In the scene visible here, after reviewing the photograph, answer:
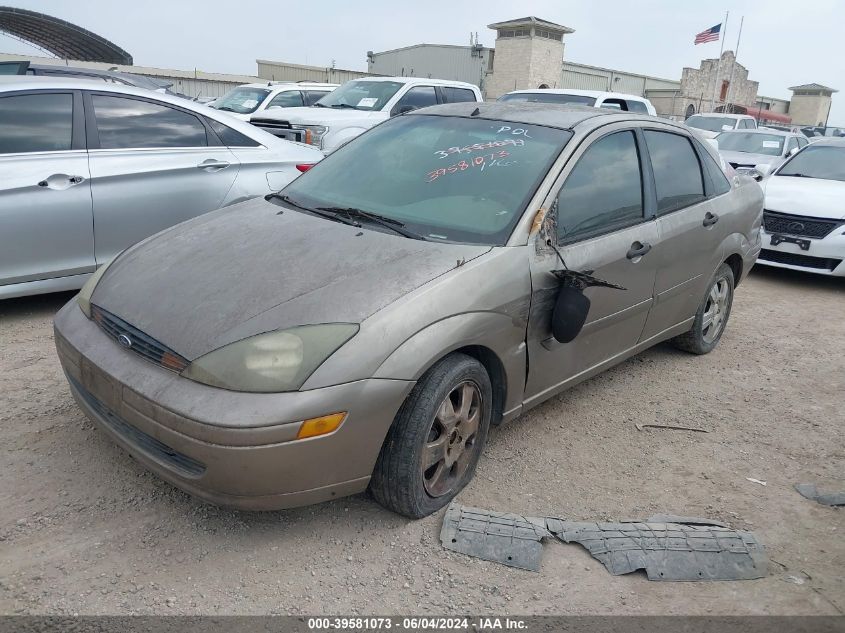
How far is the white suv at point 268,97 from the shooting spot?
43.3 ft

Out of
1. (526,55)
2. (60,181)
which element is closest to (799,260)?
(60,181)

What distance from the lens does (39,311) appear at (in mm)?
5156

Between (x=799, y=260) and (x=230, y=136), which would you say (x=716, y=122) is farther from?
(x=230, y=136)

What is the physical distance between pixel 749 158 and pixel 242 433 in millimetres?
12999

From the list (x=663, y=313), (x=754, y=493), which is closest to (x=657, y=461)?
(x=754, y=493)

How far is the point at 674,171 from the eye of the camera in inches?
177

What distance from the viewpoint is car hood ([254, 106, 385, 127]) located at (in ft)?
31.5

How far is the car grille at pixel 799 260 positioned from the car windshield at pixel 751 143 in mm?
6719

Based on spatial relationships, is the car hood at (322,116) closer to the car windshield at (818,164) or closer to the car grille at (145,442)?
the car windshield at (818,164)

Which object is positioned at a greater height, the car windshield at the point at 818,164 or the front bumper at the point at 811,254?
the car windshield at the point at 818,164

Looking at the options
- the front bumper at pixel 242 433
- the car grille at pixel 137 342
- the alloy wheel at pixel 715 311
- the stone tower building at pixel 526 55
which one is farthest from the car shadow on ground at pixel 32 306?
the stone tower building at pixel 526 55

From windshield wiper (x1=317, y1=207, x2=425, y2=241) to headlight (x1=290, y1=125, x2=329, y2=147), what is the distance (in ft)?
20.0

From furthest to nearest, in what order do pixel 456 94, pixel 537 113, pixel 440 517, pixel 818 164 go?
pixel 456 94
pixel 818 164
pixel 537 113
pixel 440 517

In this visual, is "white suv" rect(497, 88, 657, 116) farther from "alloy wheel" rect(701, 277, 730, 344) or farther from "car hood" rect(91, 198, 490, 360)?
"car hood" rect(91, 198, 490, 360)
